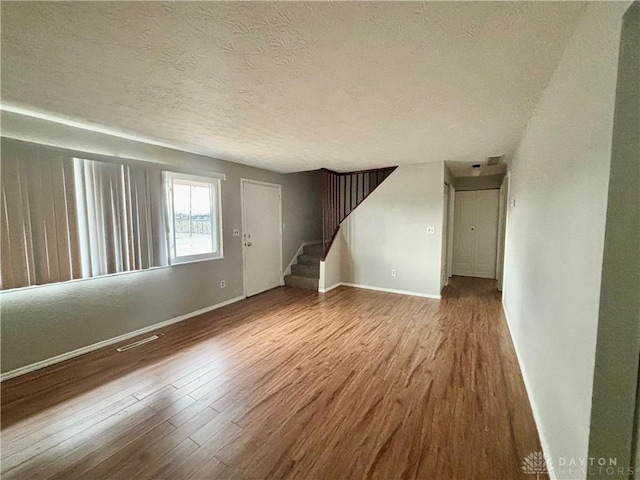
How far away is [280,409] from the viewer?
191 centimetres

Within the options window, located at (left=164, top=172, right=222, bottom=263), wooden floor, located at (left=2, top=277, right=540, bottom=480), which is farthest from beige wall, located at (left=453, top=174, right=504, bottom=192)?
window, located at (left=164, top=172, right=222, bottom=263)

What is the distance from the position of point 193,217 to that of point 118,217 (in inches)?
37.9

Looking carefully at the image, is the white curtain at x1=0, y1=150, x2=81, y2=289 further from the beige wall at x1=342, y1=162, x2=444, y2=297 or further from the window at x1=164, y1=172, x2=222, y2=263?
the beige wall at x1=342, y1=162, x2=444, y2=297

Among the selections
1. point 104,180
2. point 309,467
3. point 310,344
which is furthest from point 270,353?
point 104,180

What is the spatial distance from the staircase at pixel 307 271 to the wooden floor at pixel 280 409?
1.97 metres

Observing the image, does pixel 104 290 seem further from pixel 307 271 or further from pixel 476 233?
pixel 476 233

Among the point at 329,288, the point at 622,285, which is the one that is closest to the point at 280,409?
the point at 622,285

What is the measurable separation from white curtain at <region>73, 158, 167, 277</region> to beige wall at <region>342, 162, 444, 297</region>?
Answer: 10.8 feet

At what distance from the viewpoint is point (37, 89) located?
72.9 inches

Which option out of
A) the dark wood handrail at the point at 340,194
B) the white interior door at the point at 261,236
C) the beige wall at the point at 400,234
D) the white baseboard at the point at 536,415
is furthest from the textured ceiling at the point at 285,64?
the dark wood handrail at the point at 340,194

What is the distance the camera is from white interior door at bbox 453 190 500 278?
5.86 meters

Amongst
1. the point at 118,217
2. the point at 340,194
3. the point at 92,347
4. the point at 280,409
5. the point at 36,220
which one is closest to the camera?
the point at 280,409

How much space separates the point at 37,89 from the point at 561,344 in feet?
11.8

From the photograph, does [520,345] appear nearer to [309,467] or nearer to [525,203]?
[525,203]
